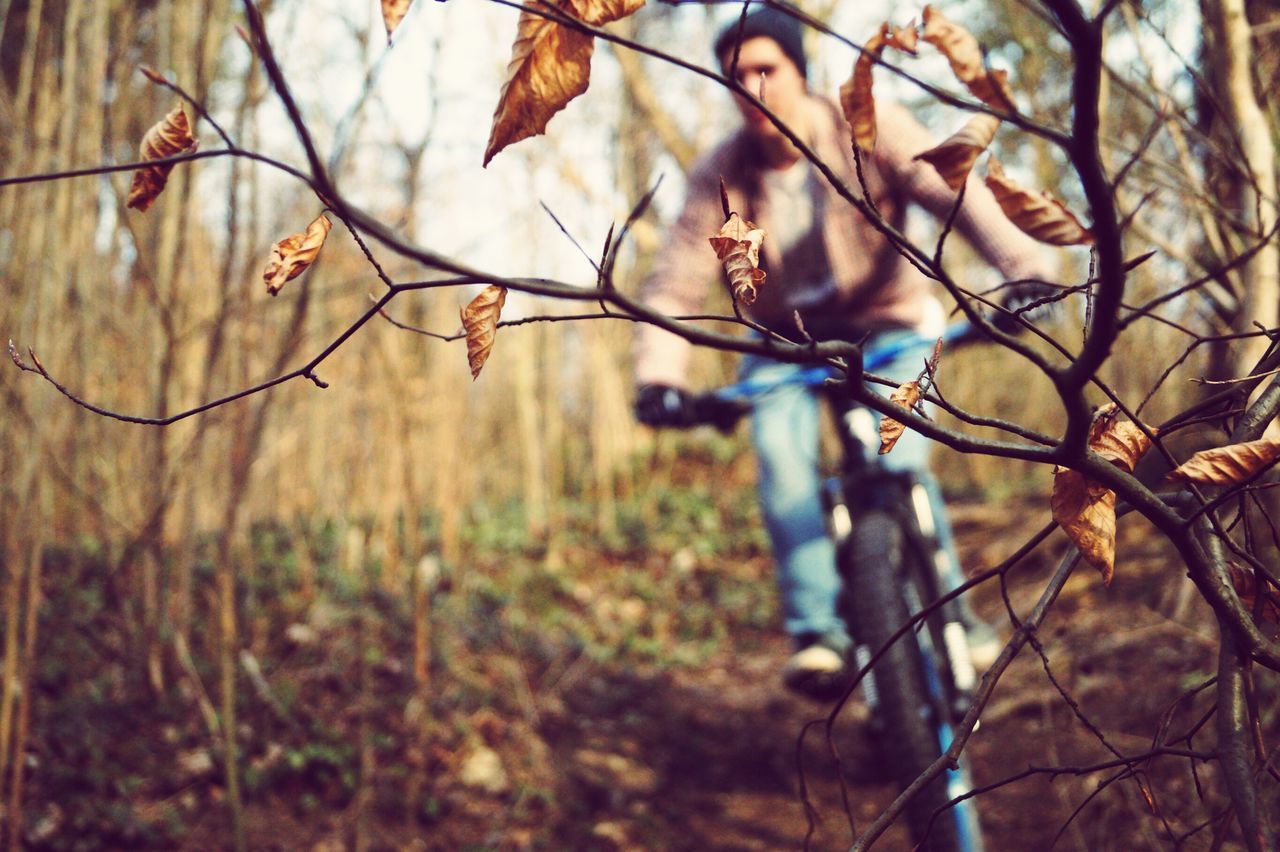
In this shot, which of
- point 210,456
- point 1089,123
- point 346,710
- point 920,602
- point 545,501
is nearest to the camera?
point 1089,123

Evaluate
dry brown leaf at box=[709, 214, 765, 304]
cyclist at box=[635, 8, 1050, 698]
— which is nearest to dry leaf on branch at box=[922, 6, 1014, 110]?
dry brown leaf at box=[709, 214, 765, 304]

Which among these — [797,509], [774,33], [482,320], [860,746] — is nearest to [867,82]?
[482,320]

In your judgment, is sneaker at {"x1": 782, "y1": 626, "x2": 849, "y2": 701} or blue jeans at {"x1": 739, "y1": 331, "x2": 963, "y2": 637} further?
blue jeans at {"x1": 739, "y1": 331, "x2": 963, "y2": 637}

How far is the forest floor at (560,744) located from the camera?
2.65 meters

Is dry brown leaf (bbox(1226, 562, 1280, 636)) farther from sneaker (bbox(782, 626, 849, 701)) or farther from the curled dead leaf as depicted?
sneaker (bbox(782, 626, 849, 701))

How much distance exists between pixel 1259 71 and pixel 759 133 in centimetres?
133

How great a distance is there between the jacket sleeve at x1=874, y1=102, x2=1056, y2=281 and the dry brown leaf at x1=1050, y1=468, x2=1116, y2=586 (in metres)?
1.66

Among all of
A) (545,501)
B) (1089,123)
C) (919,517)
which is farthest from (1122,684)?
(545,501)

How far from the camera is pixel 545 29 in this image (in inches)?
28.7

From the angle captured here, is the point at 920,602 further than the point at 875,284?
No

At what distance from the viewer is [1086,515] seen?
81 centimetres

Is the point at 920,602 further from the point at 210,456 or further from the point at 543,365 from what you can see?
the point at 543,365

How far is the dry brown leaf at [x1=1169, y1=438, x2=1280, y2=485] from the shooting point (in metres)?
0.76

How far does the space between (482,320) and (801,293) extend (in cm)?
220
